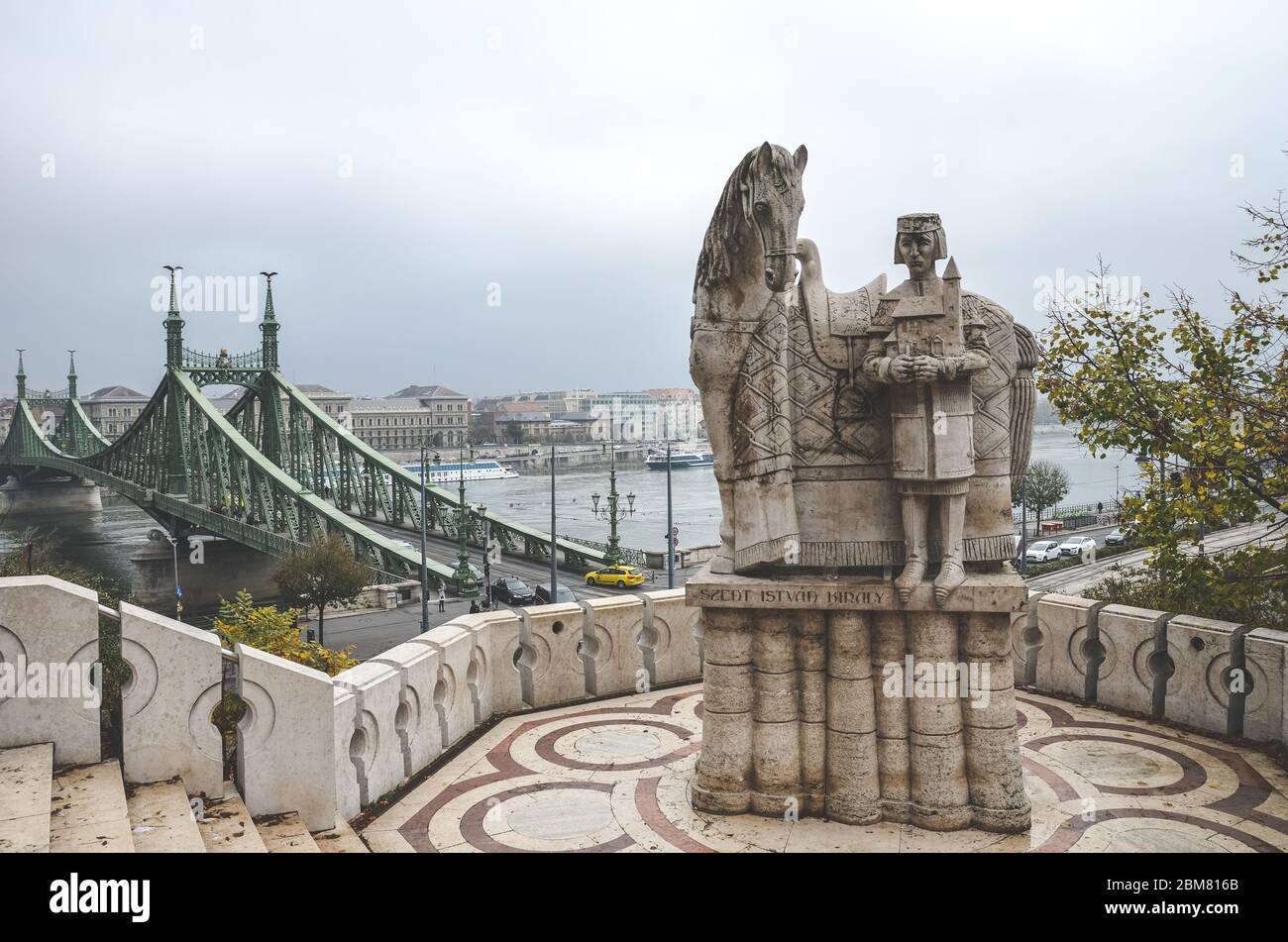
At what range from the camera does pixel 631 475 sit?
313 feet

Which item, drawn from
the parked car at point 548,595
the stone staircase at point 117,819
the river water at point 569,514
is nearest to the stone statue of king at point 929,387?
the stone staircase at point 117,819

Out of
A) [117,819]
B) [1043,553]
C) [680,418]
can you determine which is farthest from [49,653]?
[680,418]

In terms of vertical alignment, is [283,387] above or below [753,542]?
above

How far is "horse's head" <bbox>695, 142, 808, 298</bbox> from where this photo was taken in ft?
20.3

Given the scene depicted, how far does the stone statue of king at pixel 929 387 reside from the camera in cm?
620

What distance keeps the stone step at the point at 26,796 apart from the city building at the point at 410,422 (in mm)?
84811

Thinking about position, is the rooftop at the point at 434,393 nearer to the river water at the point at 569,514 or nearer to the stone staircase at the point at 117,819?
the river water at the point at 569,514

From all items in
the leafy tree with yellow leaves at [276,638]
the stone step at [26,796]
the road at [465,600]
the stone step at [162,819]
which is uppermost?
the leafy tree with yellow leaves at [276,638]

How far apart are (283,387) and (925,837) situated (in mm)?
47979

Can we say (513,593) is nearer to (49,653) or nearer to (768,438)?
(768,438)

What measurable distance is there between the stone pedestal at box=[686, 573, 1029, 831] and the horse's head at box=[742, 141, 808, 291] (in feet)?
7.07
